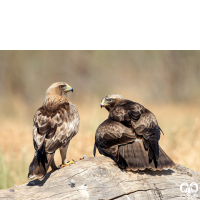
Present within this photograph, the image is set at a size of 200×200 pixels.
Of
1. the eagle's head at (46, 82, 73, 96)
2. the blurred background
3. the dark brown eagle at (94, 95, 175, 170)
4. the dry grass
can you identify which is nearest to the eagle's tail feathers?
the dark brown eagle at (94, 95, 175, 170)

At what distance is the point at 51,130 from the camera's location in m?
4.97

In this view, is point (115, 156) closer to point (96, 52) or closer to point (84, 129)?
point (84, 129)

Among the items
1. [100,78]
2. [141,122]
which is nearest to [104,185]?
[141,122]

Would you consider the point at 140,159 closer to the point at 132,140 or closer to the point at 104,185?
the point at 132,140

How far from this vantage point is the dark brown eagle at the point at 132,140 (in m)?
4.36

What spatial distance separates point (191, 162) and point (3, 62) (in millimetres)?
11977

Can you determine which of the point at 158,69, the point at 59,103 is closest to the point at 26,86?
the point at 158,69

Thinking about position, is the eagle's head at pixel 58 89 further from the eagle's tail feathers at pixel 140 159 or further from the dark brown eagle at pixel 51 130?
the eagle's tail feathers at pixel 140 159

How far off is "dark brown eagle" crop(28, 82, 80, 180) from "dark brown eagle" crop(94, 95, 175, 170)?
1.90 ft

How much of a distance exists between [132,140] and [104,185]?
2.89 ft

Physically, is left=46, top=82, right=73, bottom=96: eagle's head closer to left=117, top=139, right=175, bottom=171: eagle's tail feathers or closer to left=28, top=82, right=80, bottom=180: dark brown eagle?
left=28, top=82, right=80, bottom=180: dark brown eagle

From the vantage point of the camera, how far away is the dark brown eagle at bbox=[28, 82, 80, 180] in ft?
14.4

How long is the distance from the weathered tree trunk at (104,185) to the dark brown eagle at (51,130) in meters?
0.23

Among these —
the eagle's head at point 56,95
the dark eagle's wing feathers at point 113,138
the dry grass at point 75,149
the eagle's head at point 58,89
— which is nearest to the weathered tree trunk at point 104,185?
the dark eagle's wing feathers at point 113,138
